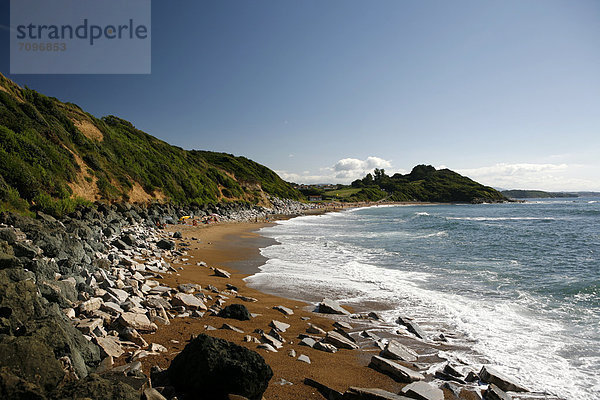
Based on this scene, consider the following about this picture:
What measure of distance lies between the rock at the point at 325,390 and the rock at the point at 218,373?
1.13 metres

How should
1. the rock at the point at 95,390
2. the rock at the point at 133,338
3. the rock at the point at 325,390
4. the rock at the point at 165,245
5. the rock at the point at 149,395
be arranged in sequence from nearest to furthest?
1. the rock at the point at 95,390
2. the rock at the point at 149,395
3. the rock at the point at 325,390
4. the rock at the point at 133,338
5. the rock at the point at 165,245

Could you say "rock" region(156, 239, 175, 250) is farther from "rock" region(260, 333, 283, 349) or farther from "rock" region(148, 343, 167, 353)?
"rock" region(148, 343, 167, 353)

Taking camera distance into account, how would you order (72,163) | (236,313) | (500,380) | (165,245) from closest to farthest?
1. (500,380)
2. (236,313)
3. (165,245)
4. (72,163)

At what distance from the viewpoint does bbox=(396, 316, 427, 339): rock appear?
307 inches

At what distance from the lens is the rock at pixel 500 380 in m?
5.61

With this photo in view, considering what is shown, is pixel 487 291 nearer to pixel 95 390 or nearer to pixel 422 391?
pixel 422 391

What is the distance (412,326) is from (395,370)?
8.60ft

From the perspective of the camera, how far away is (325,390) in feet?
16.1

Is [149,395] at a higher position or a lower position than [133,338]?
higher

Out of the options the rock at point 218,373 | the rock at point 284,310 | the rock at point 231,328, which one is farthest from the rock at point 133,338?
the rock at point 284,310

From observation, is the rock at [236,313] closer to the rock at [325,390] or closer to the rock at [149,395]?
the rock at [325,390]

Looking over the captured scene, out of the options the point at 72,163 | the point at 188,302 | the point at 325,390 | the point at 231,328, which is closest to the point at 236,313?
the point at 231,328

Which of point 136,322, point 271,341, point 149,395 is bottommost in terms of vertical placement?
point 271,341

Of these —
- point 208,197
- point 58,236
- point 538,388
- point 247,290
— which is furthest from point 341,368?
point 208,197
